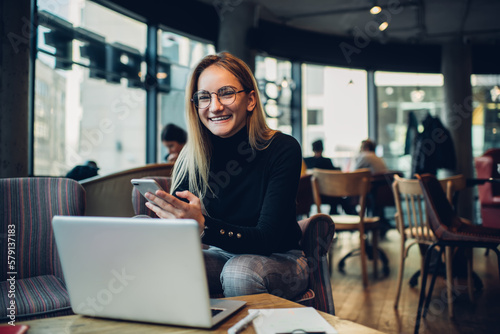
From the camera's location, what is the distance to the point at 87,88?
464 centimetres

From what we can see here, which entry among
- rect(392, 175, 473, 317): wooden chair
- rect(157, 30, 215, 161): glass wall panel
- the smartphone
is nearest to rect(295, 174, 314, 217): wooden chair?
rect(392, 175, 473, 317): wooden chair

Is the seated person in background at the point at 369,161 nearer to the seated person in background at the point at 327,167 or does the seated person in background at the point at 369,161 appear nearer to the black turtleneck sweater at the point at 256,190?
the seated person in background at the point at 327,167

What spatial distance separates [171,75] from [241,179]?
4.41m

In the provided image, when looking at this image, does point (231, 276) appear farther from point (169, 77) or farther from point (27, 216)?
point (169, 77)

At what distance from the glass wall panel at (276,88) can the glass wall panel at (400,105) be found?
6.33 ft

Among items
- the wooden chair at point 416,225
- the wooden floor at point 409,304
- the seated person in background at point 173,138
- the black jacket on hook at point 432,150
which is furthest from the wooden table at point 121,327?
the black jacket on hook at point 432,150

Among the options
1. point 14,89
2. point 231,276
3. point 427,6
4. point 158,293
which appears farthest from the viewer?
point 427,6

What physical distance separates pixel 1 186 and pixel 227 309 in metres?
1.41

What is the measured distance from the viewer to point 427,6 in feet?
21.3

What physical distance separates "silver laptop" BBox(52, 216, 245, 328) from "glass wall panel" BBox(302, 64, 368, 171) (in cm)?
700

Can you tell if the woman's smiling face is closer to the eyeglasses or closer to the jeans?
the eyeglasses

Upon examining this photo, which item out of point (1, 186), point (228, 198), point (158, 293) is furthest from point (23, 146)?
point (158, 293)

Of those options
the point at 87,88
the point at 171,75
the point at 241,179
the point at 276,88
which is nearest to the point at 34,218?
the point at 241,179

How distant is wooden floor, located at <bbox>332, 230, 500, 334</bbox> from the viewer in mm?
2543
